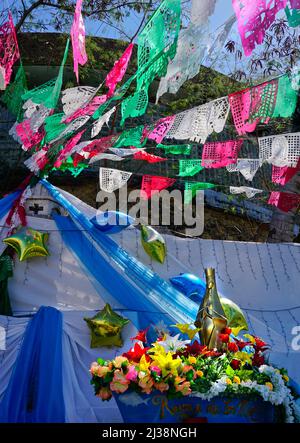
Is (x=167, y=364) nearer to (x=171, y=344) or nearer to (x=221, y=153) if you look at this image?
(x=171, y=344)

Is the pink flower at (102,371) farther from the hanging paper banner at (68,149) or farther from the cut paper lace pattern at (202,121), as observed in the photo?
the hanging paper banner at (68,149)

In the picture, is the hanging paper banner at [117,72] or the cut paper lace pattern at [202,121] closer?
the cut paper lace pattern at [202,121]

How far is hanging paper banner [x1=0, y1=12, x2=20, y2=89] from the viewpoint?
19.3 ft

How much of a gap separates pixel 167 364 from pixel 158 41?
2.17m

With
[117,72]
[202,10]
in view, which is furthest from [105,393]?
[117,72]

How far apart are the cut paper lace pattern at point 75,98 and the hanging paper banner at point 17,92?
71 centimetres

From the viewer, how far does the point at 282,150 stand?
5004 millimetres

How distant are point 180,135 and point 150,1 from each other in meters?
5.63

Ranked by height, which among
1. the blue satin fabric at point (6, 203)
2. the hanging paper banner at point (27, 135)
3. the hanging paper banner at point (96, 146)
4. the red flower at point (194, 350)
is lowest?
the red flower at point (194, 350)

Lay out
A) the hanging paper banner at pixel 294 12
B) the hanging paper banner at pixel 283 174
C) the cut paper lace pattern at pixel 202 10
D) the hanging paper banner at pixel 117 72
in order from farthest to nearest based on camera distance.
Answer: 1. the hanging paper banner at pixel 283 174
2. the hanging paper banner at pixel 117 72
3. the cut paper lace pattern at pixel 202 10
4. the hanging paper banner at pixel 294 12

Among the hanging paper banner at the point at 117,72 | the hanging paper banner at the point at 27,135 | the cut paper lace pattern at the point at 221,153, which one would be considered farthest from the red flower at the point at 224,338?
the hanging paper banner at the point at 27,135

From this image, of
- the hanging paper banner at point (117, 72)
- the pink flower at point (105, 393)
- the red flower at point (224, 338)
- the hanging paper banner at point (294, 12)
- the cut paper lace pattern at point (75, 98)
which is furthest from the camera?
the cut paper lace pattern at point (75, 98)

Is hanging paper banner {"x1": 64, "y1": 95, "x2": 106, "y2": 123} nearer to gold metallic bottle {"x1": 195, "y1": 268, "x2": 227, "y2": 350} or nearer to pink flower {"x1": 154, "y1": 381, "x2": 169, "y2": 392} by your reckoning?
gold metallic bottle {"x1": 195, "y1": 268, "x2": 227, "y2": 350}

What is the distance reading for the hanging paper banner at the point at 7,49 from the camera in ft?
19.3
